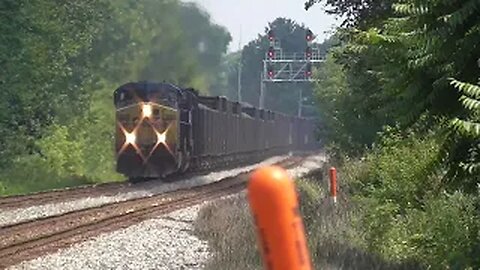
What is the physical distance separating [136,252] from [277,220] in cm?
1294

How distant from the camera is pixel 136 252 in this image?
1512 cm

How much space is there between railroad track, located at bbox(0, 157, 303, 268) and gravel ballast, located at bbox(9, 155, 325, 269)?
41 centimetres

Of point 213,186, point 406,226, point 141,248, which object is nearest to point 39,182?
point 213,186

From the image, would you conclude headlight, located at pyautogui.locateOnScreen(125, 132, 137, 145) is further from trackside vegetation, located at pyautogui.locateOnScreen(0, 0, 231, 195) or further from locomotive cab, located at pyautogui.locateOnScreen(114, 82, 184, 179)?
trackside vegetation, located at pyautogui.locateOnScreen(0, 0, 231, 195)

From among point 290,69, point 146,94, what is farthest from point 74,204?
point 290,69

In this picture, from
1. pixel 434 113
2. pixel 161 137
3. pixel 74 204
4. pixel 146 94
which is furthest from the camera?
pixel 146 94

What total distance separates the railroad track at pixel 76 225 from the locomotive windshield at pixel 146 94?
6.50 meters

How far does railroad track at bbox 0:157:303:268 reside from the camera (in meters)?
15.3

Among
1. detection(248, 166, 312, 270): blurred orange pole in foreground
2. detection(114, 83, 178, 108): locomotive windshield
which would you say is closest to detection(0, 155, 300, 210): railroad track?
detection(114, 83, 178, 108): locomotive windshield

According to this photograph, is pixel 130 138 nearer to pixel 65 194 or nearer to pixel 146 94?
pixel 146 94

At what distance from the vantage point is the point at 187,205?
79.6 feet

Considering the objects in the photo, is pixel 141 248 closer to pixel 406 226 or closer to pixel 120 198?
pixel 406 226

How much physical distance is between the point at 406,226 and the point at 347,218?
7.03 ft

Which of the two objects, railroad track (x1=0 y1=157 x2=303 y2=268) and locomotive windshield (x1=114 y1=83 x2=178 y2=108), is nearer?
railroad track (x1=0 y1=157 x2=303 y2=268)
